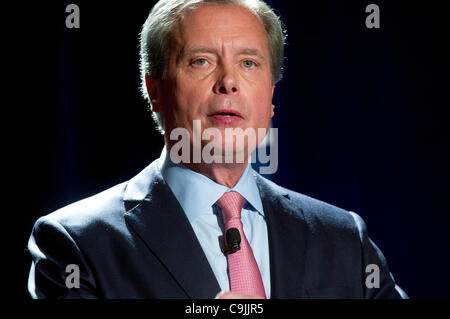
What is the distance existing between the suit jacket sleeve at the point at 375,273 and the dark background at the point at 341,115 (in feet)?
1.88

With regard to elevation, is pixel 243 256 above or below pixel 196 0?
below

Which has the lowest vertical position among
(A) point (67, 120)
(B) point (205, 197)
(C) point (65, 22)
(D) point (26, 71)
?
(B) point (205, 197)

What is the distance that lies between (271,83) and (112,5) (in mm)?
764

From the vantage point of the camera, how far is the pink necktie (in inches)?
64.6

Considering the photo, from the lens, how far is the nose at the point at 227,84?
1.76 metres

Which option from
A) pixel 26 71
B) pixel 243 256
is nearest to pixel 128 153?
pixel 26 71

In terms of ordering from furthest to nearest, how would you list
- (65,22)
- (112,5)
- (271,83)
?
(112,5) → (65,22) → (271,83)

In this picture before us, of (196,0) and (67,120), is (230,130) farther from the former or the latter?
(67,120)

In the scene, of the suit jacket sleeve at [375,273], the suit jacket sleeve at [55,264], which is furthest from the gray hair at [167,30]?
the suit jacket sleeve at [375,273]

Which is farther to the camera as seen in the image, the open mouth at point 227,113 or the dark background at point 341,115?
the dark background at point 341,115

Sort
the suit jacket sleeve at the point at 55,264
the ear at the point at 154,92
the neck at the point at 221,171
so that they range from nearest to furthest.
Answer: the suit jacket sleeve at the point at 55,264 < the neck at the point at 221,171 < the ear at the point at 154,92

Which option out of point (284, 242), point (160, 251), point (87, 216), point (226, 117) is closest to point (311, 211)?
point (284, 242)

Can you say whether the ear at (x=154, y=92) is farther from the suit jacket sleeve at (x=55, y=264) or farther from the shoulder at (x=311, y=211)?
the suit jacket sleeve at (x=55, y=264)

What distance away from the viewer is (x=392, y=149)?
248cm
